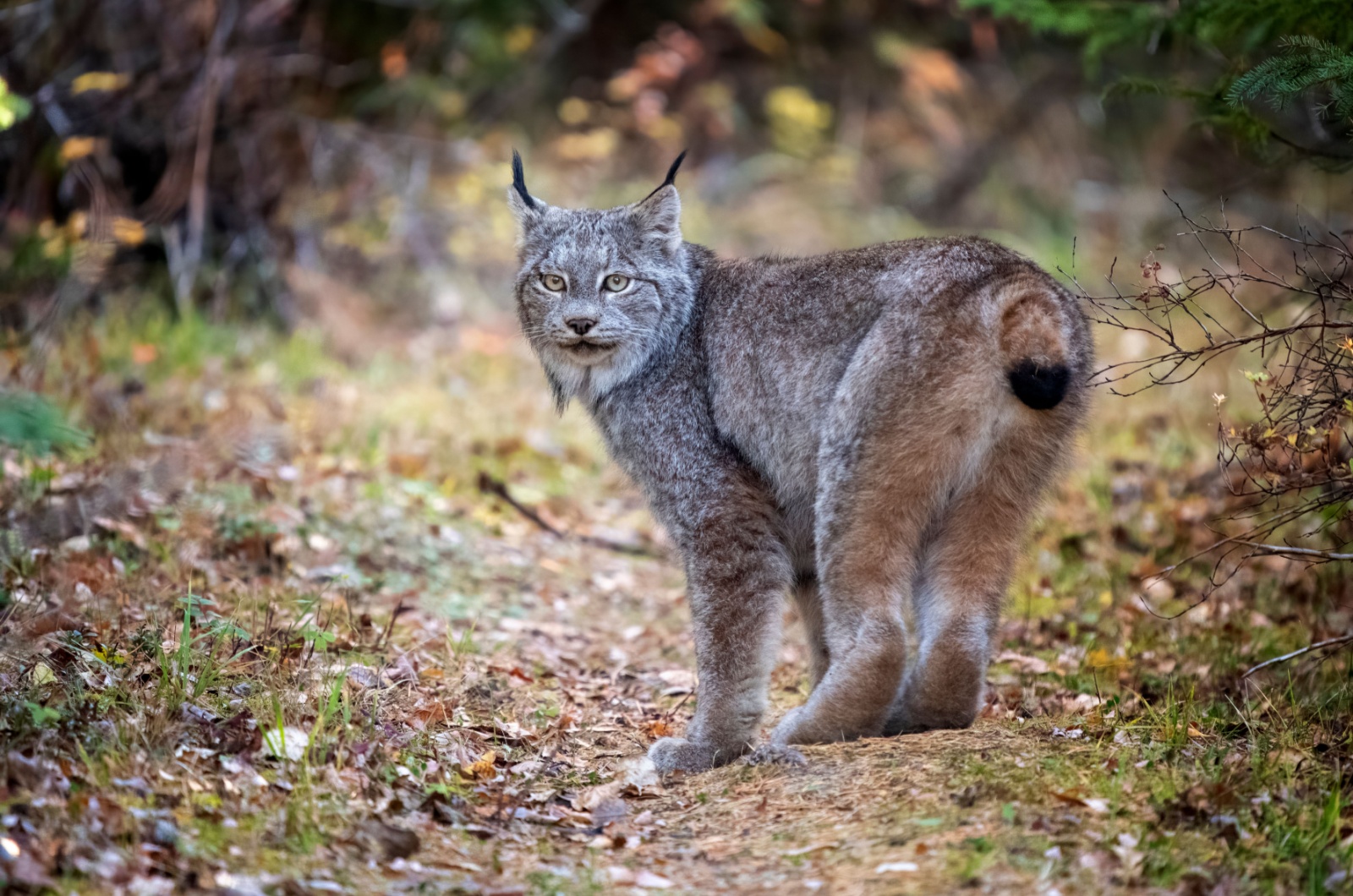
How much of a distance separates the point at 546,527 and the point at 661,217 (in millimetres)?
Answer: 2759

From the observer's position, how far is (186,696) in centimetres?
411

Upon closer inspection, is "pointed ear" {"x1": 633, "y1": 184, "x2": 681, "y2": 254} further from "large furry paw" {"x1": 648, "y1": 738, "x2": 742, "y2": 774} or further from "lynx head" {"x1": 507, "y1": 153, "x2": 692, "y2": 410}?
"large furry paw" {"x1": 648, "y1": 738, "x2": 742, "y2": 774}

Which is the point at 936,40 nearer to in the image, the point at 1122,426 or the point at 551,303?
the point at 1122,426

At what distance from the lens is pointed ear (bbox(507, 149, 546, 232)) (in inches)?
234

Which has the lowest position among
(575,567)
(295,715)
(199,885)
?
(199,885)

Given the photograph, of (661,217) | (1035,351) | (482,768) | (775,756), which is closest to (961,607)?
(775,756)

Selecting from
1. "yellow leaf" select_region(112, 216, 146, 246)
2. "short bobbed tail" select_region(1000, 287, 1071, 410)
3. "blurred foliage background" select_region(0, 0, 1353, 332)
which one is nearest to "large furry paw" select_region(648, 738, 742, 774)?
"short bobbed tail" select_region(1000, 287, 1071, 410)

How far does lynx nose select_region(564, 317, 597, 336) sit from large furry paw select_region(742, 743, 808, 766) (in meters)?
2.02

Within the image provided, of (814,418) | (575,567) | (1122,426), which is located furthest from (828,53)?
(814,418)

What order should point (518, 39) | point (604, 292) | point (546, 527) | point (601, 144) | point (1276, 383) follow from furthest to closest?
point (601, 144)
point (518, 39)
point (546, 527)
point (604, 292)
point (1276, 383)

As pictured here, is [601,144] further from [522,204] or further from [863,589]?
[863,589]

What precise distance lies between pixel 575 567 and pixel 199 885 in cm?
443

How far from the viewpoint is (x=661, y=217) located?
573 centimetres

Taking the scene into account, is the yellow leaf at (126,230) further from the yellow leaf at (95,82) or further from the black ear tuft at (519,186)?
the black ear tuft at (519,186)
